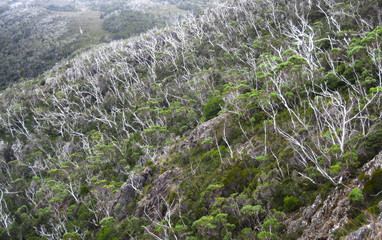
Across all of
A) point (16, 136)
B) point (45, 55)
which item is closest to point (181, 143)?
point (16, 136)

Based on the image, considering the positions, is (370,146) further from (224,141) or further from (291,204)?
(224,141)

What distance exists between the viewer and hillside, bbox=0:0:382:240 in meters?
9.67

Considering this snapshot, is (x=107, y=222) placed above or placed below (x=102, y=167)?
above

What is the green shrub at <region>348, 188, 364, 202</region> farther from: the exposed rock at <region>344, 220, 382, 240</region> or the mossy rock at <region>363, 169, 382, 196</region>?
the exposed rock at <region>344, 220, 382, 240</region>

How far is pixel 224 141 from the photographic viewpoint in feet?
62.0

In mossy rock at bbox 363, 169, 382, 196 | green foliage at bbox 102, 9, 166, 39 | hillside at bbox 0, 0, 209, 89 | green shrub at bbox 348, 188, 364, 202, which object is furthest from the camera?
green foliage at bbox 102, 9, 166, 39

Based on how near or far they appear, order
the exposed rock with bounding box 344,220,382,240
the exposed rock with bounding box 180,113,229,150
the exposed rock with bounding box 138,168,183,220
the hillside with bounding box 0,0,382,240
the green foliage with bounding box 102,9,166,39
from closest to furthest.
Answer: the exposed rock with bounding box 344,220,382,240
the hillside with bounding box 0,0,382,240
the exposed rock with bounding box 138,168,183,220
the exposed rock with bounding box 180,113,229,150
the green foliage with bounding box 102,9,166,39

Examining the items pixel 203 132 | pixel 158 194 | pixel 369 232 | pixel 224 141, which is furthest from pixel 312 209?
pixel 203 132

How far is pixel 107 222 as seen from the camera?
56.9 feet

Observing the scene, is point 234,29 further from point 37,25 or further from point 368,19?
point 37,25

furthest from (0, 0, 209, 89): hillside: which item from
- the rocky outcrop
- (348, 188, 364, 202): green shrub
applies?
(348, 188, 364, 202): green shrub

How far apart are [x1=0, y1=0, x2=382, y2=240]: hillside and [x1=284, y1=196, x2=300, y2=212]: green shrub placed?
0.23 ft

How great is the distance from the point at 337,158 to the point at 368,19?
66.3ft

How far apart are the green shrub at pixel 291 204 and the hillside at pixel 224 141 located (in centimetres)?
7
